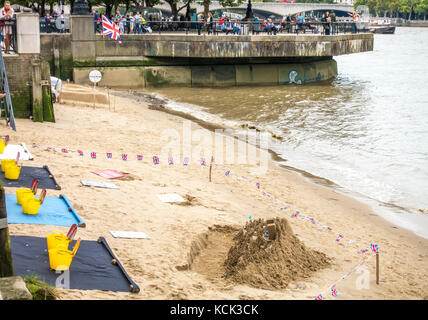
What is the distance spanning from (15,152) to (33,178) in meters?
1.78

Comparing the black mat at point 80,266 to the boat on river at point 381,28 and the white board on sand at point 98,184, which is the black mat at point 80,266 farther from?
the boat on river at point 381,28

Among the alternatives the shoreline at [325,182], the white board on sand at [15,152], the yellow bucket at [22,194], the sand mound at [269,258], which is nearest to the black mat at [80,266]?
the yellow bucket at [22,194]

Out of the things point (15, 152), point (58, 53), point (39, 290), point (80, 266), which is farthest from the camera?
point (58, 53)

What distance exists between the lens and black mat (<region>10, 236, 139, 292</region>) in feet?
25.0

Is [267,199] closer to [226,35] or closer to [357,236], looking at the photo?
[357,236]

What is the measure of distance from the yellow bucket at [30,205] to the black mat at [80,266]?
116 cm

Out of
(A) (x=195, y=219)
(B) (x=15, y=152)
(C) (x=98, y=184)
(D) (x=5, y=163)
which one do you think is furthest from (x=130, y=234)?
(B) (x=15, y=152)

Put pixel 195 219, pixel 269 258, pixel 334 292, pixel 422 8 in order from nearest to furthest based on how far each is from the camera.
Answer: pixel 334 292 → pixel 269 258 → pixel 195 219 → pixel 422 8

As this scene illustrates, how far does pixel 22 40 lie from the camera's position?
62.8 feet

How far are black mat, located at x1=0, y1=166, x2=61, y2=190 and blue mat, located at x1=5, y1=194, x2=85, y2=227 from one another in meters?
0.87

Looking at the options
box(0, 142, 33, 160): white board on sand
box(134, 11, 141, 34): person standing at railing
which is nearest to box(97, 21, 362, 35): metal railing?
box(134, 11, 141, 34): person standing at railing

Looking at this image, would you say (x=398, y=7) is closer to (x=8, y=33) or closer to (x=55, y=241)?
(x=8, y=33)

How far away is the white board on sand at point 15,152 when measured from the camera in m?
13.3

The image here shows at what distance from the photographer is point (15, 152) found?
45.0 ft
